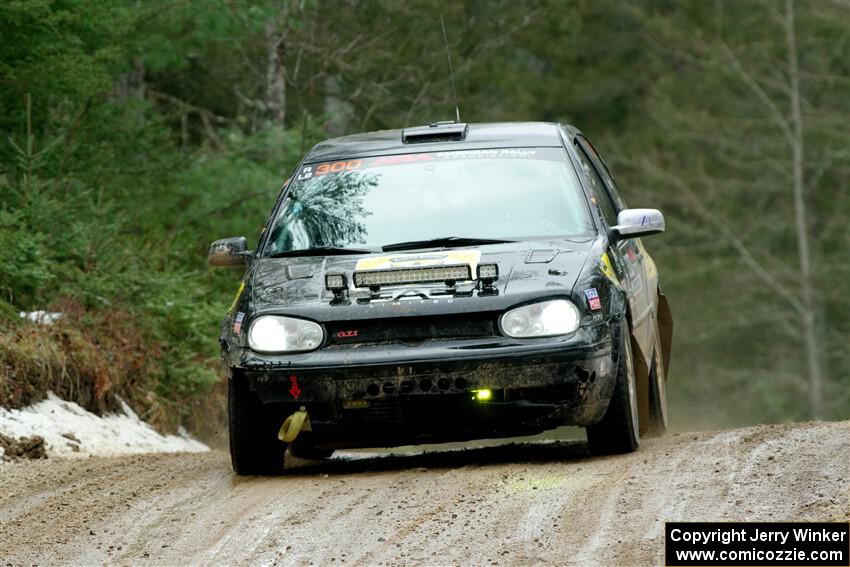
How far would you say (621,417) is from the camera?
8047mm

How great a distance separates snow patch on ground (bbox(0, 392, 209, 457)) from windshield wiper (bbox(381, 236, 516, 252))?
323cm

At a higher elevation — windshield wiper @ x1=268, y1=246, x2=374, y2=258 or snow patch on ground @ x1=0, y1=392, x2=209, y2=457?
windshield wiper @ x1=268, y1=246, x2=374, y2=258

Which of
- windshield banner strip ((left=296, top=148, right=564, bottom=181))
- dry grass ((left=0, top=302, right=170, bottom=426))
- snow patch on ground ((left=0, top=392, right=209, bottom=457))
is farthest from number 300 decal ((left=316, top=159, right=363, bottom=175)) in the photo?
dry grass ((left=0, top=302, right=170, bottom=426))

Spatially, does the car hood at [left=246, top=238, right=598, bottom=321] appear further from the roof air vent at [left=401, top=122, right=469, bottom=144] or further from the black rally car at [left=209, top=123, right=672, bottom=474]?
the roof air vent at [left=401, top=122, right=469, bottom=144]

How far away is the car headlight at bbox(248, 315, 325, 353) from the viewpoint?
7.62m

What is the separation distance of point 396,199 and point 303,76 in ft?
39.5

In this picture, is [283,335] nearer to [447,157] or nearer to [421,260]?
[421,260]

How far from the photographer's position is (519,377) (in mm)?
7523

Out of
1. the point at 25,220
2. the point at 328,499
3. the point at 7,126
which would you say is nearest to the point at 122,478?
the point at 328,499

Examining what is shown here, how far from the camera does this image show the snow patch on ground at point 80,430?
10.4 metres

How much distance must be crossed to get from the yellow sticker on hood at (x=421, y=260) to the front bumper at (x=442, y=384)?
438 mm

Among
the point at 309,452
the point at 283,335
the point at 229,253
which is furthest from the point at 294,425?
the point at 309,452

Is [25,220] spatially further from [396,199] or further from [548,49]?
[548,49]

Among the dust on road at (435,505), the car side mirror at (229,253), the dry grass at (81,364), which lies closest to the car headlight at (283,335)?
the dust on road at (435,505)
